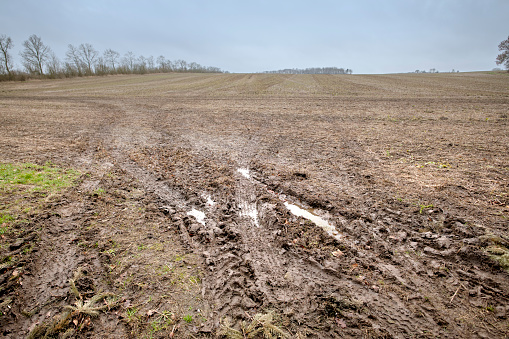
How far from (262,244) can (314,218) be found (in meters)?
1.34

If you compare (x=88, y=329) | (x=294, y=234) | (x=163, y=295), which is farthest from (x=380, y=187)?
(x=88, y=329)

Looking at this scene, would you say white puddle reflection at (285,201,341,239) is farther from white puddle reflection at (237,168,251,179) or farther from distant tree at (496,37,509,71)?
distant tree at (496,37,509,71)

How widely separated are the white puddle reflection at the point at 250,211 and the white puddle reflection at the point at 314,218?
75cm

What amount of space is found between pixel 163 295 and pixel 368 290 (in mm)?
2771

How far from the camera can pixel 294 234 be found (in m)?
4.12

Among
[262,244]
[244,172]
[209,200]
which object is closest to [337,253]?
[262,244]

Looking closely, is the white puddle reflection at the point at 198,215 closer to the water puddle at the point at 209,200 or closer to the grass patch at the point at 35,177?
the water puddle at the point at 209,200

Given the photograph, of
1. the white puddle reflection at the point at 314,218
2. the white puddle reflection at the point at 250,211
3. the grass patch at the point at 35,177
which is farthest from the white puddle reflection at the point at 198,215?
the grass patch at the point at 35,177

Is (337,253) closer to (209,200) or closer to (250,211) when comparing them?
(250,211)

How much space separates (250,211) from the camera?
Result: 4859 mm

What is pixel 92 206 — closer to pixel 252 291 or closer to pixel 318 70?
pixel 252 291

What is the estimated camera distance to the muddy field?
2691mm

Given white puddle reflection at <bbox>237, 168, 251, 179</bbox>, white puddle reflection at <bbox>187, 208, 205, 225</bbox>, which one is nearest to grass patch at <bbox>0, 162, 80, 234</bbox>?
white puddle reflection at <bbox>187, 208, 205, 225</bbox>

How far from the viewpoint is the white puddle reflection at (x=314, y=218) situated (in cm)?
421
